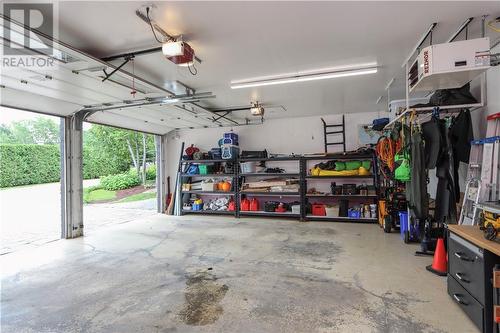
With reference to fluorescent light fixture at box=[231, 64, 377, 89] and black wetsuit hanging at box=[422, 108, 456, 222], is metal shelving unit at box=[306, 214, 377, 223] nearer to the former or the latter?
black wetsuit hanging at box=[422, 108, 456, 222]

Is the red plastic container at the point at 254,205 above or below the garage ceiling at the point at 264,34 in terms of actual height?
below

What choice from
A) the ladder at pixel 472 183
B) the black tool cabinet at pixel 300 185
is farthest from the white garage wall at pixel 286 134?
the ladder at pixel 472 183

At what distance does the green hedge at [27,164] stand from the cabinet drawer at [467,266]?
46.0 ft

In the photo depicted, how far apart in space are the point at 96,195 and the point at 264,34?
1319cm

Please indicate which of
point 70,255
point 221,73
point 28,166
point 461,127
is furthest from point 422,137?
Answer: point 28,166

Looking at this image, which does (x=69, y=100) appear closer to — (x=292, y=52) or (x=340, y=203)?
(x=292, y=52)

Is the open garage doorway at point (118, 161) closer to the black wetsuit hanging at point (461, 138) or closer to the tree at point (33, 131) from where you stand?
the tree at point (33, 131)

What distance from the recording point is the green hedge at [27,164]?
407 inches

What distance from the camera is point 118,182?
45.9 ft

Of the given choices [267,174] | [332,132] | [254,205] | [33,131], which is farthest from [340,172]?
[33,131]

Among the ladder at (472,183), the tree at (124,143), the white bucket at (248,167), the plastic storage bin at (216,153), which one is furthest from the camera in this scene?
the tree at (124,143)

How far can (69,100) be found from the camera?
190 inches

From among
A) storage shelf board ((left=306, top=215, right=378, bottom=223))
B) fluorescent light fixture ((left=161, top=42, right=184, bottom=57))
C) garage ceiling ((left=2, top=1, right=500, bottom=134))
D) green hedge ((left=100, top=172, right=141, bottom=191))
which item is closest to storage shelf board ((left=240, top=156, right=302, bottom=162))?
storage shelf board ((left=306, top=215, right=378, bottom=223))

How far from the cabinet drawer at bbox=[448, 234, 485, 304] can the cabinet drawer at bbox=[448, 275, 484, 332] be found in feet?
0.16
